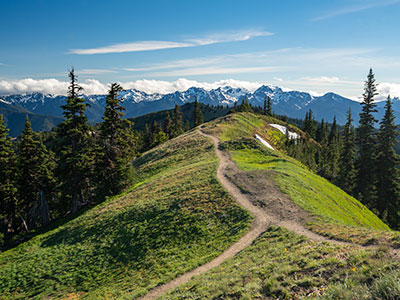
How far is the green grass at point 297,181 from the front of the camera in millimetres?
23641

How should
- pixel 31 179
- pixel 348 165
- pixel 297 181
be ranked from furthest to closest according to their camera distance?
pixel 348 165
pixel 31 179
pixel 297 181

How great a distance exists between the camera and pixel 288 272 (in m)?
9.95

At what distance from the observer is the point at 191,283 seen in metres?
12.8

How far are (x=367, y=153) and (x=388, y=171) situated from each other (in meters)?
4.72

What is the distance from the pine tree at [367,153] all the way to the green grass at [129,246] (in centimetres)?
3554

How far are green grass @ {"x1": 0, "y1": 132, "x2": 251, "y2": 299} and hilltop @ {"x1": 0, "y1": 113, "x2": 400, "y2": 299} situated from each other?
10cm

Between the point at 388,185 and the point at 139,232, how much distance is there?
1884 inches

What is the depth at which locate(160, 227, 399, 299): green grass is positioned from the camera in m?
8.31

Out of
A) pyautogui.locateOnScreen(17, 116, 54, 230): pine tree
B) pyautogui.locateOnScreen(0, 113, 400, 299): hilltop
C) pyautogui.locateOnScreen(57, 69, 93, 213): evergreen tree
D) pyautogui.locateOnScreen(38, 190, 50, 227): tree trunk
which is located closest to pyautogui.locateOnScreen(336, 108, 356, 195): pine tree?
pyautogui.locateOnScreen(0, 113, 400, 299): hilltop

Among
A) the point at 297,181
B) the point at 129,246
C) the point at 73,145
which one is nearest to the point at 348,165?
the point at 297,181

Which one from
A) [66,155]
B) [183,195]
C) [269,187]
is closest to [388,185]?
[269,187]

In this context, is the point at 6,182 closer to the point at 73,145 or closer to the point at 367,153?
the point at 73,145

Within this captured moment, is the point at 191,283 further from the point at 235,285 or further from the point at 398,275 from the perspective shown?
the point at 398,275

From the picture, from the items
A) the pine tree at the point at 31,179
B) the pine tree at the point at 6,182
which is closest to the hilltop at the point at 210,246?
the pine tree at the point at 31,179
